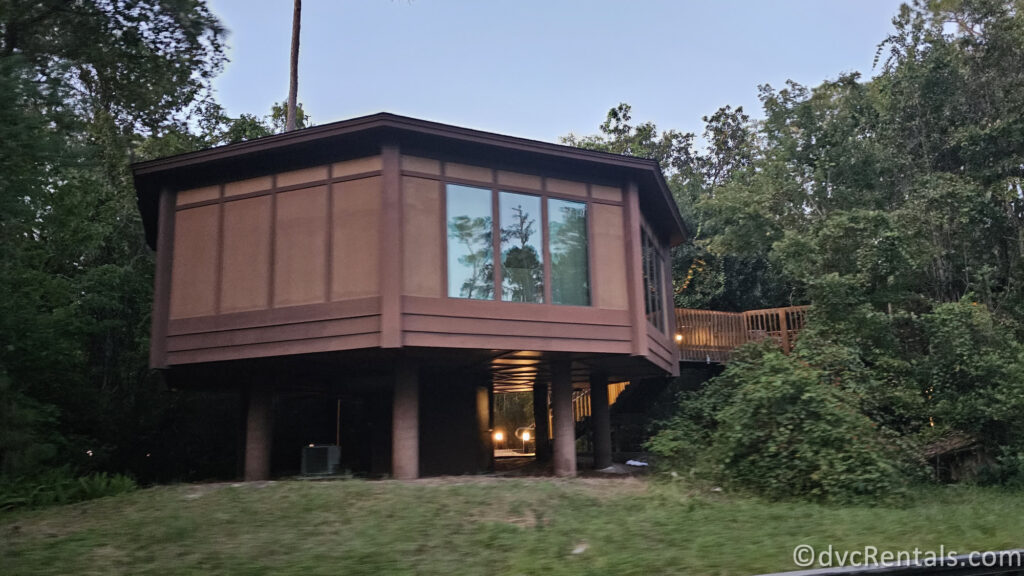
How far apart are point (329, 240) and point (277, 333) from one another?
65.8 inches

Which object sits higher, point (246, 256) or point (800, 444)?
point (246, 256)

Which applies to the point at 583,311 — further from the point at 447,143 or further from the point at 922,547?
the point at 922,547

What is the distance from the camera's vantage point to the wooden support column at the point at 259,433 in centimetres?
1353

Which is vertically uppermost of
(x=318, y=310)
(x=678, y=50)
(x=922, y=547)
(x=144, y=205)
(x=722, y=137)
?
(x=678, y=50)

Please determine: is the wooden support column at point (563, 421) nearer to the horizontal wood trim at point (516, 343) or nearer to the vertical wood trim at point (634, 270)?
the horizontal wood trim at point (516, 343)

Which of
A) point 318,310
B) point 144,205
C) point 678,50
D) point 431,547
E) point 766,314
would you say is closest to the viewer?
point 431,547

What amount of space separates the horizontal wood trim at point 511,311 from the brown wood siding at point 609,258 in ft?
0.73

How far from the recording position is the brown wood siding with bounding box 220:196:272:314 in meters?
12.2

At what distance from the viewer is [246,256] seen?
12.4 m

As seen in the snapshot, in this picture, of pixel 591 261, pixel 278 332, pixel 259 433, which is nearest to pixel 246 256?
pixel 278 332

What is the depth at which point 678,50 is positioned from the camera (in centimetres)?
4634

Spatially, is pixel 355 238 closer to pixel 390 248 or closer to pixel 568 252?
pixel 390 248

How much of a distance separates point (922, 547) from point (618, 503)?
339 centimetres

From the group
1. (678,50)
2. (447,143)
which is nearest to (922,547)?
(447,143)
